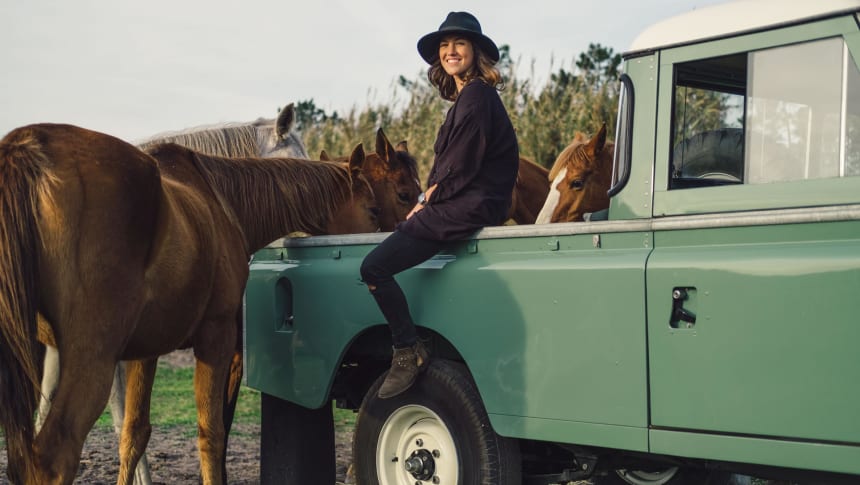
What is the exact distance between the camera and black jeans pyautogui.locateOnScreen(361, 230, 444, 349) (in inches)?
176

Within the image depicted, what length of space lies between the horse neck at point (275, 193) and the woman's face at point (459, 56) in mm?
1472

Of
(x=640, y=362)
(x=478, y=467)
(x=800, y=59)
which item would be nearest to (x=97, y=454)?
(x=478, y=467)

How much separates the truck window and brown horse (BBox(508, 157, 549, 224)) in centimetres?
355

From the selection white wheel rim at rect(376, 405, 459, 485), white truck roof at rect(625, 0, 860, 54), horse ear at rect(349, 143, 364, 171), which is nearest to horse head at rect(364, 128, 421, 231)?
horse ear at rect(349, 143, 364, 171)

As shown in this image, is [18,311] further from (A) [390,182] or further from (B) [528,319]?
(A) [390,182]

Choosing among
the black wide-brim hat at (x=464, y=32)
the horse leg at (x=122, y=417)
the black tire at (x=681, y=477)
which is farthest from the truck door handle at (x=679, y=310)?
the horse leg at (x=122, y=417)

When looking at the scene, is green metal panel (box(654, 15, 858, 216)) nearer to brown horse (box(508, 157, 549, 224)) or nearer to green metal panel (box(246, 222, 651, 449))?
green metal panel (box(246, 222, 651, 449))

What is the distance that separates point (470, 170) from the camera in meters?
4.59

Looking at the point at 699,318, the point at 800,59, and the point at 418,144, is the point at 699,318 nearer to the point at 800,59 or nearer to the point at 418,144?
the point at 800,59

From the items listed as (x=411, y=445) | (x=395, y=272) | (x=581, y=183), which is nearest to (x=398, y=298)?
(x=395, y=272)

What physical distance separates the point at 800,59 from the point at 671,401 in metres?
1.26

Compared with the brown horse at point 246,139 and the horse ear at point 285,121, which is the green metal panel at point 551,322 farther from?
the horse ear at point 285,121

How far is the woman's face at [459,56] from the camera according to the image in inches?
186

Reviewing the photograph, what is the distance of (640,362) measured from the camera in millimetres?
3740
